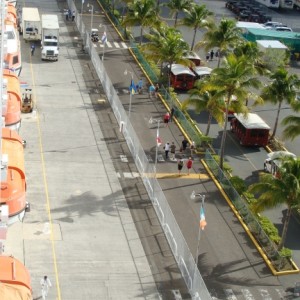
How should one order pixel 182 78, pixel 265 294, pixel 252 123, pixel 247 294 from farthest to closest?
pixel 182 78
pixel 252 123
pixel 265 294
pixel 247 294

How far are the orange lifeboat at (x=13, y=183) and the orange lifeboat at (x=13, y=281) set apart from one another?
581 cm

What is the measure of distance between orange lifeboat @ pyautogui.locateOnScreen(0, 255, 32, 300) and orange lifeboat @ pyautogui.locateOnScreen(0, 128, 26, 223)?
5809mm

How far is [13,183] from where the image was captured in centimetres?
3950

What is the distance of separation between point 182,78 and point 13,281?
44.2 metres

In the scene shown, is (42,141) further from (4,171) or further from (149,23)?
(149,23)

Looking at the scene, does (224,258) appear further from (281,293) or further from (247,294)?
(281,293)

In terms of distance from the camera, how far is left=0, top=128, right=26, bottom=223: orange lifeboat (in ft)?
126

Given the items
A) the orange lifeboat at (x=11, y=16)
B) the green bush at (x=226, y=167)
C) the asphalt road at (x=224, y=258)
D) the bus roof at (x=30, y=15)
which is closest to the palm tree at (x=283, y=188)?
the asphalt road at (x=224, y=258)

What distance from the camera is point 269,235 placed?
44094 mm

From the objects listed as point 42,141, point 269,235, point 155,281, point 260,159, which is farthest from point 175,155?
point 155,281

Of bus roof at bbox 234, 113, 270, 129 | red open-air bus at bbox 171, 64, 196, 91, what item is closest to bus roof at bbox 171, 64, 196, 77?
red open-air bus at bbox 171, 64, 196, 91

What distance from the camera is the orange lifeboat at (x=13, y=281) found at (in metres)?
30.6

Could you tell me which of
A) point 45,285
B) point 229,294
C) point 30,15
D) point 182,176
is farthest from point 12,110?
point 30,15

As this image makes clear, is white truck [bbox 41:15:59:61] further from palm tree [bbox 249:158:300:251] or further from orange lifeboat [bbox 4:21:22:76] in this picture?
palm tree [bbox 249:158:300:251]
